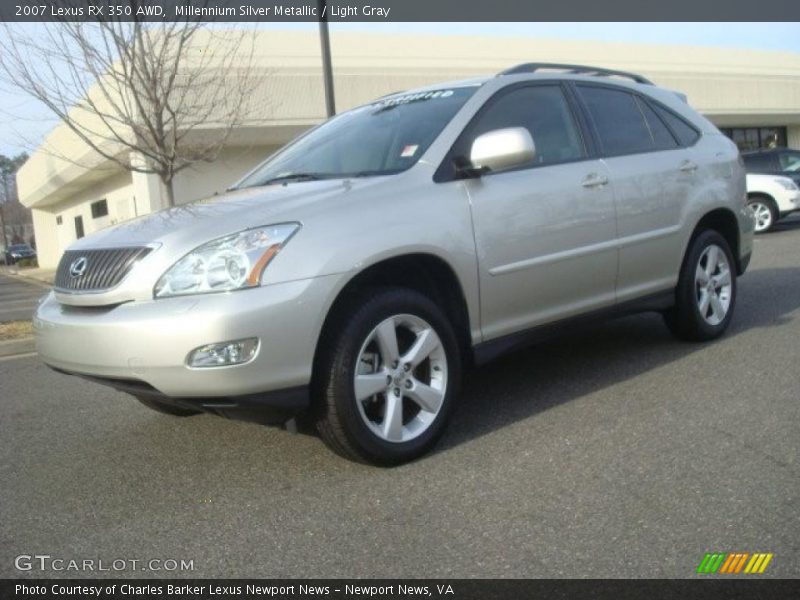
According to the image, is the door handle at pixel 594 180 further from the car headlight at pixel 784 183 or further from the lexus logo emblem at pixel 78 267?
the car headlight at pixel 784 183

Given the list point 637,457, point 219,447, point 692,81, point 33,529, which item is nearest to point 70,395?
point 219,447

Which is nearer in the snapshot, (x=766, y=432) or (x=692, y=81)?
(x=766, y=432)

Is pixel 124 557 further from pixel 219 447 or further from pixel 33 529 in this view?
pixel 219 447

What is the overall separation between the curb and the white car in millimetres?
12842

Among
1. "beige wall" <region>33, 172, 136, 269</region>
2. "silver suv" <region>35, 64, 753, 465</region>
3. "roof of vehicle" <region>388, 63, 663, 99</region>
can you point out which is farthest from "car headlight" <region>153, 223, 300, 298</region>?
"beige wall" <region>33, 172, 136, 269</region>

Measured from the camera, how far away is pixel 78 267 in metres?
3.54

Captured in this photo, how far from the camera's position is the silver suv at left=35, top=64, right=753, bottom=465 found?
10.1ft

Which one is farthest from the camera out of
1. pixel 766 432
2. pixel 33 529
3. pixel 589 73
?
pixel 589 73

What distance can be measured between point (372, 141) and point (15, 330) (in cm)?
612

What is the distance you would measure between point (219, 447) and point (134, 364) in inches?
38.5

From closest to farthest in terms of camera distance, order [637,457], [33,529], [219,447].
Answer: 1. [33,529]
2. [637,457]
3. [219,447]

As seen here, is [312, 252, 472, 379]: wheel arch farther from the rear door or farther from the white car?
the white car

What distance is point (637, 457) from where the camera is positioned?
3.41 meters

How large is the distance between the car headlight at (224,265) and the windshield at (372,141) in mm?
896
